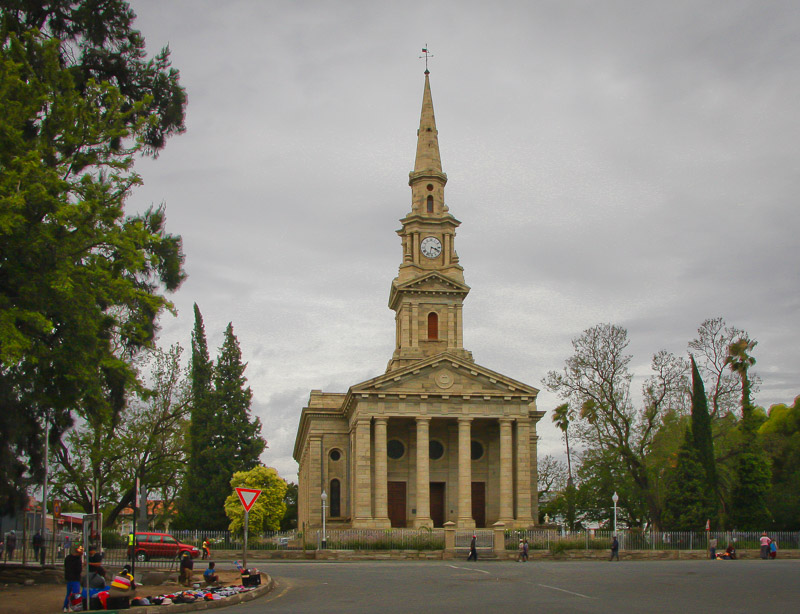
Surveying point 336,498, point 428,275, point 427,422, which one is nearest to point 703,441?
point 427,422

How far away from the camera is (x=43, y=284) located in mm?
20344

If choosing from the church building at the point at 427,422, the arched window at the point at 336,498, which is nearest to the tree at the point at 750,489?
the church building at the point at 427,422

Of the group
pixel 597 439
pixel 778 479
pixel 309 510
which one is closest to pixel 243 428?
pixel 309 510

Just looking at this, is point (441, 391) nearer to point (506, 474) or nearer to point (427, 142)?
point (506, 474)

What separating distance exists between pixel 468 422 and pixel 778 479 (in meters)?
26.2

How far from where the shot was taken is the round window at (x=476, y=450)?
195ft

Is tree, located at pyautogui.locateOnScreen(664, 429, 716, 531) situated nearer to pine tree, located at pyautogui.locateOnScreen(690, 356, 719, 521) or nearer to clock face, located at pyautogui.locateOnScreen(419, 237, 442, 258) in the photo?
pine tree, located at pyautogui.locateOnScreen(690, 356, 719, 521)

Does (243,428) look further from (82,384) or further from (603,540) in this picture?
(82,384)

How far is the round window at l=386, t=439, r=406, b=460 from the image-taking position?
191ft

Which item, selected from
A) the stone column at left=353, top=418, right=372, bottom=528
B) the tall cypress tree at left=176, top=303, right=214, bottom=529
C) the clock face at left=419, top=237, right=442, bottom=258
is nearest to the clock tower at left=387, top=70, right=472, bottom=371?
the clock face at left=419, top=237, right=442, bottom=258

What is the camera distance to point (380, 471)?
5381 centimetres

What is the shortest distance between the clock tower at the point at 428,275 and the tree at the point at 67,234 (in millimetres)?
36011

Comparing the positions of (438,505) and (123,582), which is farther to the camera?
(438,505)

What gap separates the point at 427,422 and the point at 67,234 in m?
36.0
